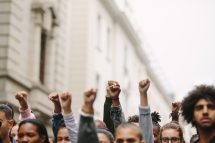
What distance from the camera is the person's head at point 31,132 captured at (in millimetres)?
5426


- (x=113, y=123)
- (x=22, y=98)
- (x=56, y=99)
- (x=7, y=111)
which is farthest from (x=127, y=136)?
(x=7, y=111)

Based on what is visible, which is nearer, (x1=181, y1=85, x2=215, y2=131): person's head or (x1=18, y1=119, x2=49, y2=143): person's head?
(x1=181, y1=85, x2=215, y2=131): person's head

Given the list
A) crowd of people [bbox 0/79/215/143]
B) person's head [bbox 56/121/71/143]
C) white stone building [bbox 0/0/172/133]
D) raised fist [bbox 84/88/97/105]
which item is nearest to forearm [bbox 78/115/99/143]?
crowd of people [bbox 0/79/215/143]

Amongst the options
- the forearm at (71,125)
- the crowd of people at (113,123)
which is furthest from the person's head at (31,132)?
the forearm at (71,125)

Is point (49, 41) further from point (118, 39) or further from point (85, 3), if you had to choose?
point (118, 39)

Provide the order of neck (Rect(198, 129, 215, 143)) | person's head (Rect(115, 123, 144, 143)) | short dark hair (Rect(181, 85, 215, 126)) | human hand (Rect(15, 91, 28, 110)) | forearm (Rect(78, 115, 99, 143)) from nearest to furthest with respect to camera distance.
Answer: forearm (Rect(78, 115, 99, 143)) → neck (Rect(198, 129, 215, 143)) → short dark hair (Rect(181, 85, 215, 126)) → person's head (Rect(115, 123, 144, 143)) → human hand (Rect(15, 91, 28, 110))

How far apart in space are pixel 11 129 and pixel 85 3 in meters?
20.1

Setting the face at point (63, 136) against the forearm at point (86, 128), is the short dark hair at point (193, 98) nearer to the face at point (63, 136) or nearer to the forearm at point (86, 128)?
the forearm at point (86, 128)

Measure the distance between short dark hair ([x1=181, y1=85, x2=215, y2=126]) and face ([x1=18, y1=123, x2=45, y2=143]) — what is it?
1427 mm

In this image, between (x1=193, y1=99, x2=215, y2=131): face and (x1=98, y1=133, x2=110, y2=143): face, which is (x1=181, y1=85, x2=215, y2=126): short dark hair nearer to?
(x1=193, y1=99, x2=215, y2=131): face

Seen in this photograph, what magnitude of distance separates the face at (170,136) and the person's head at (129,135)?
53.0 inches

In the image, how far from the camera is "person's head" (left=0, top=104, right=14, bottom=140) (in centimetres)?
648

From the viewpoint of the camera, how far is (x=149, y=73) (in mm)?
47844

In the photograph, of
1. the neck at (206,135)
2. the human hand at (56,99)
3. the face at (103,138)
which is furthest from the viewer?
the human hand at (56,99)
